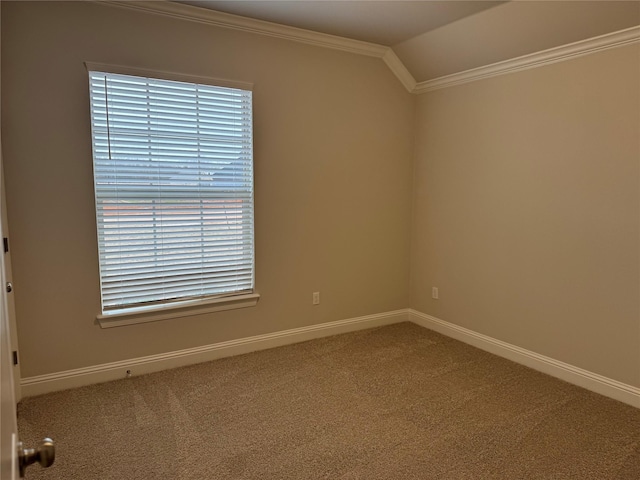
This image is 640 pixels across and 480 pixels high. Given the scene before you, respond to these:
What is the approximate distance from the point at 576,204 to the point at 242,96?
2.53 metres

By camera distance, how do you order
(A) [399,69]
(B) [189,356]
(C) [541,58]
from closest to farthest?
1. (C) [541,58]
2. (B) [189,356]
3. (A) [399,69]

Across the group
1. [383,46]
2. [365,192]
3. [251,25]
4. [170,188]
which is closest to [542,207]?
[365,192]

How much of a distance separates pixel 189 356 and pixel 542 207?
289 cm

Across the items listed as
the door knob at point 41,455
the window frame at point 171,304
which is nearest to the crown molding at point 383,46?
the window frame at point 171,304

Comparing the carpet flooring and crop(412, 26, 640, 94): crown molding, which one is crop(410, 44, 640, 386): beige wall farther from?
the carpet flooring

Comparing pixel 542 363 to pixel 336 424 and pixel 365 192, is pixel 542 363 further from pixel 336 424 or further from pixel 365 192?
pixel 365 192

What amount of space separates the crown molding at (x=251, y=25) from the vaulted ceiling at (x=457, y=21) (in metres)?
0.05

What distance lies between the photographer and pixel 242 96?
10.6 feet

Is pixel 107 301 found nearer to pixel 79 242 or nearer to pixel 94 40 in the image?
pixel 79 242

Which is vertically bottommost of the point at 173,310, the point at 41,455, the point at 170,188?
the point at 173,310

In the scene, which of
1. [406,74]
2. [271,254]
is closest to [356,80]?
[406,74]

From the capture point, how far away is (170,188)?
3.05 meters

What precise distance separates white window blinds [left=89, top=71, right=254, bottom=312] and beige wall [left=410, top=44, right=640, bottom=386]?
179 cm

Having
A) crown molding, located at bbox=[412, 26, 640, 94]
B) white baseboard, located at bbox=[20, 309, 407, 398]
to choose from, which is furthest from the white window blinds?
crown molding, located at bbox=[412, 26, 640, 94]
